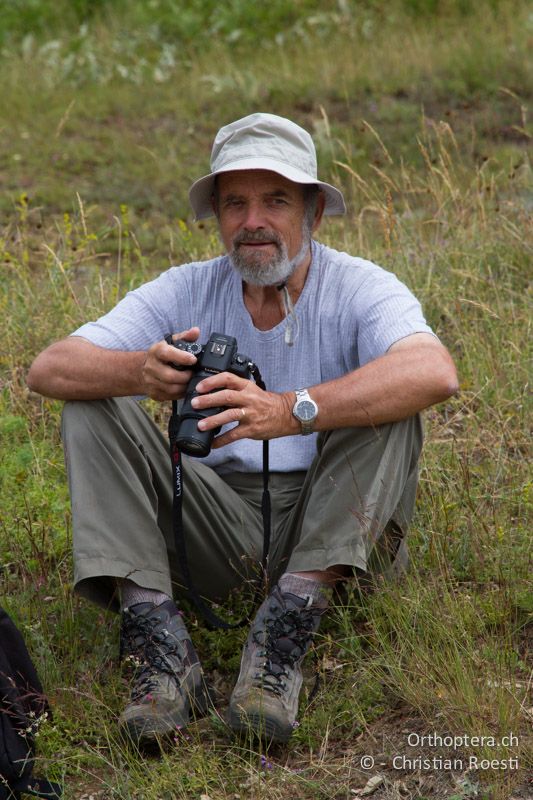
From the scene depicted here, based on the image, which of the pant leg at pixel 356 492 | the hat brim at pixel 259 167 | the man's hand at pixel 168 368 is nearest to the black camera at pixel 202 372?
the man's hand at pixel 168 368

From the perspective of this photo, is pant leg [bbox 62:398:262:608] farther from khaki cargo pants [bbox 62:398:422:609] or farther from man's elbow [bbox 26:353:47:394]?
man's elbow [bbox 26:353:47:394]

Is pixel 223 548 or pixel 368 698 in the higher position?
pixel 223 548

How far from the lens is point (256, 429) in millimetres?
3137

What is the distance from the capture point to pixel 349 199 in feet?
26.0

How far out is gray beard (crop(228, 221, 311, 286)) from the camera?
351cm

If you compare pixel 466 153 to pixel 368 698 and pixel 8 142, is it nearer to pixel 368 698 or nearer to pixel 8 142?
pixel 8 142

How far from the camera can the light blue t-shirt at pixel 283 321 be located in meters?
3.43

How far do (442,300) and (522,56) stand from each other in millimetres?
Answer: 5102

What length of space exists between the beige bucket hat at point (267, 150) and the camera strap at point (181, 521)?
730 millimetres

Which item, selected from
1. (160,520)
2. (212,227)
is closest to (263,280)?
(160,520)

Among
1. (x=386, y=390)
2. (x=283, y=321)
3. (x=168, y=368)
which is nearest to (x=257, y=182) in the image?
(x=283, y=321)

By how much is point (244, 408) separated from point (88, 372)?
0.55 meters

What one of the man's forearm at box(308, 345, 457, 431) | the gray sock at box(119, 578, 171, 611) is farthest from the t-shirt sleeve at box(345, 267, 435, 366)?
the gray sock at box(119, 578, 171, 611)

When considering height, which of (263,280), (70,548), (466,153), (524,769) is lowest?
(524,769)
